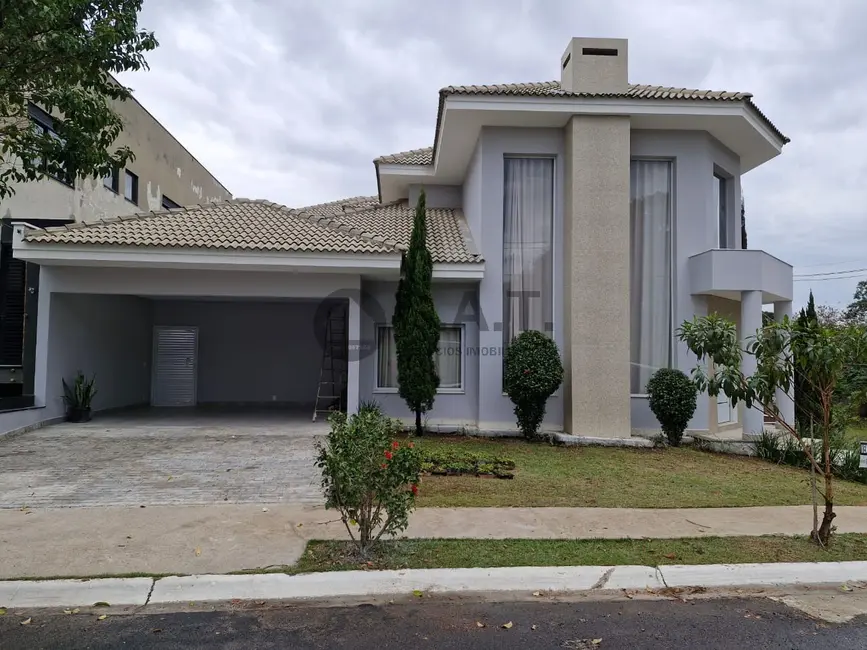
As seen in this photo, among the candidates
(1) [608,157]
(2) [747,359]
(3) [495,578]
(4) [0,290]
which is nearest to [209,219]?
(4) [0,290]

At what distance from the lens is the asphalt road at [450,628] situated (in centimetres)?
408

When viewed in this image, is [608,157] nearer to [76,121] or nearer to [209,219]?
[209,219]

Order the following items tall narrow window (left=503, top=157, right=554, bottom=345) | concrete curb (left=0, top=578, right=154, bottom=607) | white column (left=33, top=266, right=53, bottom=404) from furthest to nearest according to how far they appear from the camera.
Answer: tall narrow window (left=503, top=157, right=554, bottom=345), white column (left=33, top=266, right=53, bottom=404), concrete curb (left=0, top=578, right=154, bottom=607)

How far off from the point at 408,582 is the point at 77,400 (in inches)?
406

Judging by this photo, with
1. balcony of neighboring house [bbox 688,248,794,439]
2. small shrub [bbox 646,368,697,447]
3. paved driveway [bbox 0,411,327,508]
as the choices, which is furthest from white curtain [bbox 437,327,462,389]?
balcony of neighboring house [bbox 688,248,794,439]

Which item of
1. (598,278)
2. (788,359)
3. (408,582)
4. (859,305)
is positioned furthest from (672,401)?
(859,305)

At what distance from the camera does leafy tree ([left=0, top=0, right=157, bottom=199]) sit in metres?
6.32

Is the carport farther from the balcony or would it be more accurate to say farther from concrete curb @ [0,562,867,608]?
concrete curb @ [0,562,867,608]

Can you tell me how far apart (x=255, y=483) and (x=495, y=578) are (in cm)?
417

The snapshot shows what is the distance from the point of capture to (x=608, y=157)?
12.1m

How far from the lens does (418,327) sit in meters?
11.9

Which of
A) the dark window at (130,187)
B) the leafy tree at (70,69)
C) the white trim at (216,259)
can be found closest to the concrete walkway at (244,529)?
the leafy tree at (70,69)

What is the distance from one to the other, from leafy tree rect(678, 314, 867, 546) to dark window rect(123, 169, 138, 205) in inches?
735

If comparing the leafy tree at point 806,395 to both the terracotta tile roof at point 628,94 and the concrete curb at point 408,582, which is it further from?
the terracotta tile roof at point 628,94
